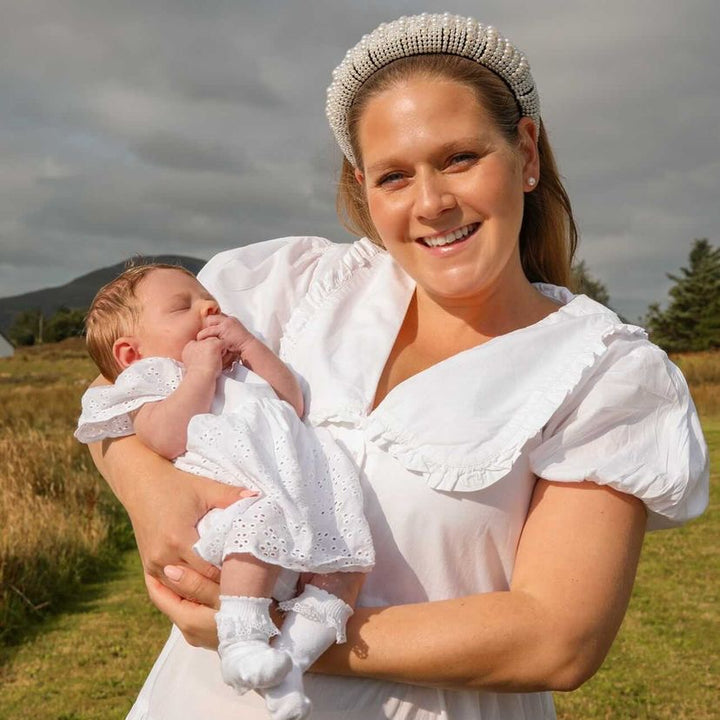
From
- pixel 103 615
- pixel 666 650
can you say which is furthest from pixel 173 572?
pixel 103 615

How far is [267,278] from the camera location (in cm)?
241

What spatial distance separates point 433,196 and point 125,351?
34.3 inches

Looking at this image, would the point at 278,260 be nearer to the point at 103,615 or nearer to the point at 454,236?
the point at 454,236

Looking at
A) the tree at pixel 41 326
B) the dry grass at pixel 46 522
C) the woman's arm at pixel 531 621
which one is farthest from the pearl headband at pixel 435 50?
the tree at pixel 41 326

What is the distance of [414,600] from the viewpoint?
1.83m

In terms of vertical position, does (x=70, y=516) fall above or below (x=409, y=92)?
below

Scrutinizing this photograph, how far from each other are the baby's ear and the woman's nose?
0.81 meters

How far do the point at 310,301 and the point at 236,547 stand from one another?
783 millimetres

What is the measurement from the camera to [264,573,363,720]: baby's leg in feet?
5.26

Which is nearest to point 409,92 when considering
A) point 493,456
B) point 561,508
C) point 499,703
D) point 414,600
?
point 493,456

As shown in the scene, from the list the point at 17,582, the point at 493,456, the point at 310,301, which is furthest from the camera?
the point at 17,582

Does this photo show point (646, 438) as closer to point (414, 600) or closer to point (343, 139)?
point (414, 600)

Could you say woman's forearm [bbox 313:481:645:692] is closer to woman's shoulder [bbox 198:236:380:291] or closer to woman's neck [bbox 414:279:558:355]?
woman's neck [bbox 414:279:558:355]

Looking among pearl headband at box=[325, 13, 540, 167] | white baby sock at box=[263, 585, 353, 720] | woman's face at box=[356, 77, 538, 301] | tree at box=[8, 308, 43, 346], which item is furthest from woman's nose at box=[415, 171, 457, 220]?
tree at box=[8, 308, 43, 346]
